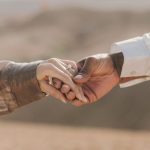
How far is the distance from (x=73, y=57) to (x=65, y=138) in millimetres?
6420

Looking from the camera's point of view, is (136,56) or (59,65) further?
(136,56)

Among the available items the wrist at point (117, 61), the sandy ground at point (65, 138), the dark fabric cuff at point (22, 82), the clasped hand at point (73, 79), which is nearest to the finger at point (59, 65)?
the clasped hand at point (73, 79)

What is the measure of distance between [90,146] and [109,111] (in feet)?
11.6

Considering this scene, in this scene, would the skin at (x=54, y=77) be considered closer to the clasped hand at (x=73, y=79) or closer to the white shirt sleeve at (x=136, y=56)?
the clasped hand at (x=73, y=79)

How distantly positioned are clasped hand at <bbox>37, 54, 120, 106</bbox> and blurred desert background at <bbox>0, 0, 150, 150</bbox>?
885 cm

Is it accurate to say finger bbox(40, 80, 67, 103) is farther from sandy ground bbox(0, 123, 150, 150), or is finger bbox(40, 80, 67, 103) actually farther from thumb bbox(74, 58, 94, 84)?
sandy ground bbox(0, 123, 150, 150)

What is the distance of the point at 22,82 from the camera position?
466 centimetres

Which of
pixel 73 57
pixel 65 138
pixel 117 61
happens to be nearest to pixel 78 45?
pixel 73 57

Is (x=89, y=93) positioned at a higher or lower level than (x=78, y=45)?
higher

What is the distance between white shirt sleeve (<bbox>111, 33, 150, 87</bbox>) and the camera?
4781 mm

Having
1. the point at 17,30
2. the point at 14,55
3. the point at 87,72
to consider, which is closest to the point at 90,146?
the point at 14,55

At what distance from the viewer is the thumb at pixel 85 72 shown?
15.2 ft

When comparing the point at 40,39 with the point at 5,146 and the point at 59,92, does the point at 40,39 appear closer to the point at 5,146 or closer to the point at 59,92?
the point at 5,146

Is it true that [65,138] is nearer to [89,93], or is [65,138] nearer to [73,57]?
[73,57]
